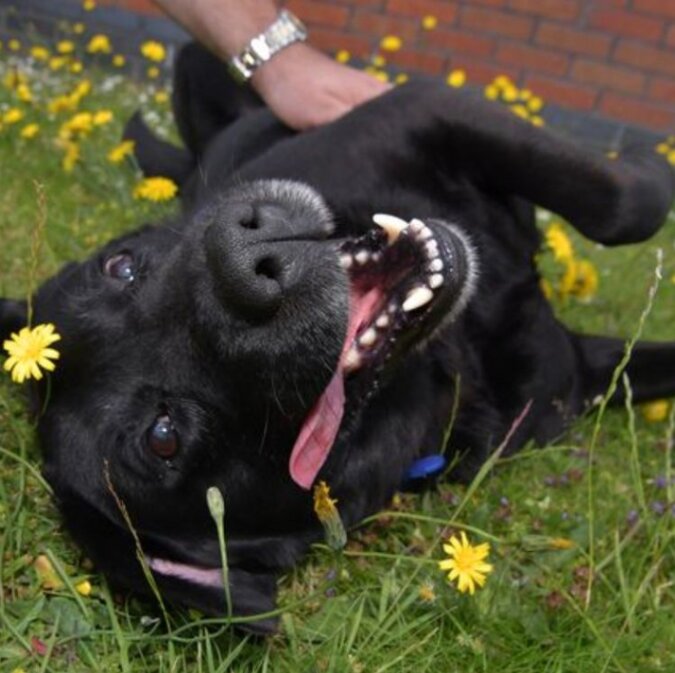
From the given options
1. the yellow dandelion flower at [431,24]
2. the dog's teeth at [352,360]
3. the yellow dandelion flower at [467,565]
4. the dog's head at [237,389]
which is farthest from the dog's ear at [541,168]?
the yellow dandelion flower at [431,24]

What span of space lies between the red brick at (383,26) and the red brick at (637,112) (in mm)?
1222

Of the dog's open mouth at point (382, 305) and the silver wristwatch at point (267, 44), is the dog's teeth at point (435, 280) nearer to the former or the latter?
the dog's open mouth at point (382, 305)

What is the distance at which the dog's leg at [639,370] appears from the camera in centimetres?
319

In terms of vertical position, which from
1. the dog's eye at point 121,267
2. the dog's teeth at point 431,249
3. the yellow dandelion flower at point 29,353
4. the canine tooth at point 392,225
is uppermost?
the canine tooth at point 392,225

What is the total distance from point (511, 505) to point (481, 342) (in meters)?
0.49

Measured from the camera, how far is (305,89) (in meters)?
3.46

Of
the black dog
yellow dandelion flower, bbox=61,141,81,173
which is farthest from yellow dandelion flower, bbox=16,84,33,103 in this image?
the black dog

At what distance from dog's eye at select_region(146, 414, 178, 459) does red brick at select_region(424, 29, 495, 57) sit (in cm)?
441

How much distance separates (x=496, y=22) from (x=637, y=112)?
39.2 inches

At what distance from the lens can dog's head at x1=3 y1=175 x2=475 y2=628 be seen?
7.22 feet

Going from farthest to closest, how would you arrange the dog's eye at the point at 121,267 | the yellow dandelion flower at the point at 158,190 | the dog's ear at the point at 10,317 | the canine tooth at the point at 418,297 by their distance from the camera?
1. the yellow dandelion flower at the point at 158,190
2. the dog's ear at the point at 10,317
3. the dog's eye at the point at 121,267
4. the canine tooth at the point at 418,297

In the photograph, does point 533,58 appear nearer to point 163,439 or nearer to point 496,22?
point 496,22

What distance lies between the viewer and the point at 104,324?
2441 millimetres

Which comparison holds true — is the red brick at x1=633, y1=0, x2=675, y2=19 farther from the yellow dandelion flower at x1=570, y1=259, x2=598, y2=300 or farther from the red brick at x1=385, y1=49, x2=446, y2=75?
the yellow dandelion flower at x1=570, y1=259, x2=598, y2=300
